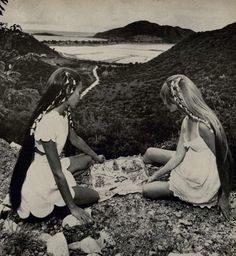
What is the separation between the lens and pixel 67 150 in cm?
419

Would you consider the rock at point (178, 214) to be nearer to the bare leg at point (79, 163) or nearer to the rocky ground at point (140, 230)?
the rocky ground at point (140, 230)

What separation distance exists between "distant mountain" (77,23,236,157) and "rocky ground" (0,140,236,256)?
50 centimetres

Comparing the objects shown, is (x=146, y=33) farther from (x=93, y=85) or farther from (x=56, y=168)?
(x=56, y=168)

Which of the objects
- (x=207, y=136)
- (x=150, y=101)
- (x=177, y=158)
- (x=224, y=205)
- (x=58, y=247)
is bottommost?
(x=58, y=247)

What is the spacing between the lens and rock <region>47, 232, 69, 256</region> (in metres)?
3.78

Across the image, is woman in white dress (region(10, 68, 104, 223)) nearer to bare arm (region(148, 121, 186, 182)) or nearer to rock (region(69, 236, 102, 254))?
rock (region(69, 236, 102, 254))

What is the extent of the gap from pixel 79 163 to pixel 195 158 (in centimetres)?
89

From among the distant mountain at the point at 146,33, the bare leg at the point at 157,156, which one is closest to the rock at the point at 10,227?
the bare leg at the point at 157,156

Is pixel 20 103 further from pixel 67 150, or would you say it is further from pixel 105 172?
pixel 105 172

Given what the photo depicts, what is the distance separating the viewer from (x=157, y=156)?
13.8 feet

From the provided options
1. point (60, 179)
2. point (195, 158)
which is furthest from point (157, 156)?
point (60, 179)

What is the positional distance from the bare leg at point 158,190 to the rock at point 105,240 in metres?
0.45

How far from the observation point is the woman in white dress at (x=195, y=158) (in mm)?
3920

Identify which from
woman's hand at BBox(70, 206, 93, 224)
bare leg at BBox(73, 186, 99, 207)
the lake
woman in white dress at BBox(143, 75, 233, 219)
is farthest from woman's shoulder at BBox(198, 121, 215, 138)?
woman's hand at BBox(70, 206, 93, 224)
